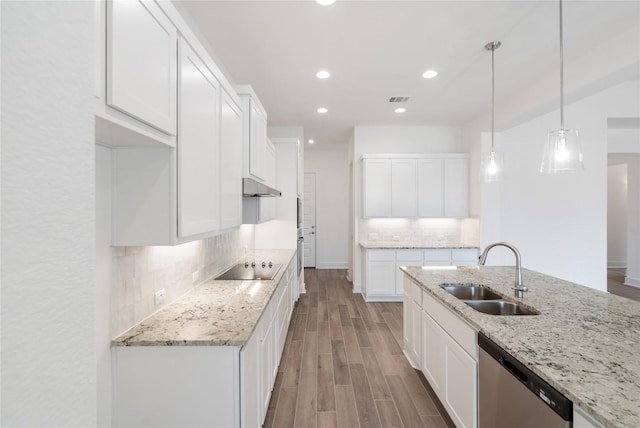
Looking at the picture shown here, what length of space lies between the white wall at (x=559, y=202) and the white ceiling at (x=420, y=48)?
39.1 inches

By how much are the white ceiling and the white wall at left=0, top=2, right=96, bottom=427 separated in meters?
2.23

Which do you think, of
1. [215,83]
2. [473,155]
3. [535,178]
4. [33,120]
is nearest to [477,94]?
[473,155]

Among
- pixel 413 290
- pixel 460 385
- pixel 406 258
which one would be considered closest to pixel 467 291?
pixel 413 290

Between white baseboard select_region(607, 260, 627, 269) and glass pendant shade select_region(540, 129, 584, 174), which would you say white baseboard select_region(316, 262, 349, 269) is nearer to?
glass pendant shade select_region(540, 129, 584, 174)

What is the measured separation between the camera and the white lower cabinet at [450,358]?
171 centimetres

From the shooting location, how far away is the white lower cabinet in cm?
171

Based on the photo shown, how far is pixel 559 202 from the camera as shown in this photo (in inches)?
179

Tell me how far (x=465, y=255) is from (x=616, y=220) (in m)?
5.54

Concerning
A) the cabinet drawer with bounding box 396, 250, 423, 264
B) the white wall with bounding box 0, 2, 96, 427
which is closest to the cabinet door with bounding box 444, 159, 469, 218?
the cabinet drawer with bounding box 396, 250, 423, 264

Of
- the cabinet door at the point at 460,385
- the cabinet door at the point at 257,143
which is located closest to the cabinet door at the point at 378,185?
the cabinet door at the point at 257,143

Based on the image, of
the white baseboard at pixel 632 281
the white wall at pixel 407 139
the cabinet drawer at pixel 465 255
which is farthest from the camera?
the white baseboard at pixel 632 281

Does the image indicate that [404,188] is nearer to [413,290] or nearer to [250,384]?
[413,290]

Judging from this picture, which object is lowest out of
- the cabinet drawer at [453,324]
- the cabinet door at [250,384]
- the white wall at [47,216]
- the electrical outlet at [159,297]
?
the cabinet door at [250,384]

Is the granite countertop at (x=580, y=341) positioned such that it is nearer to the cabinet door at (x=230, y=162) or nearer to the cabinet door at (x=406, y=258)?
the cabinet door at (x=230, y=162)
